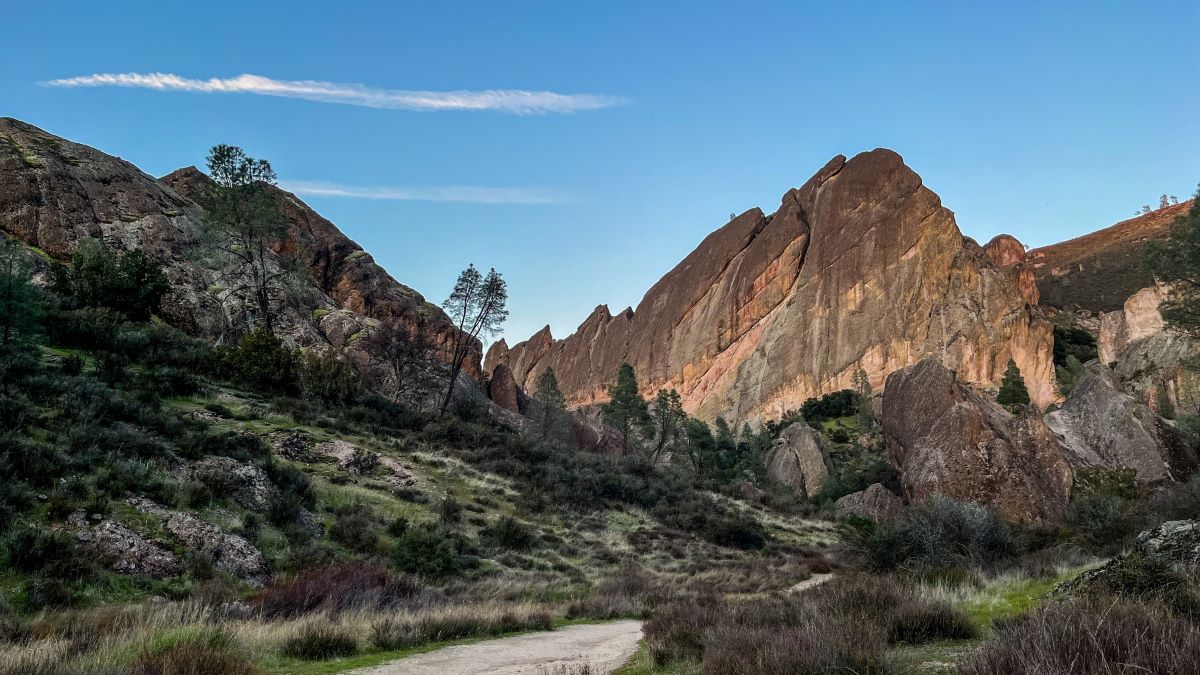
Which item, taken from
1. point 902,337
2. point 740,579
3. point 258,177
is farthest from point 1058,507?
point 902,337

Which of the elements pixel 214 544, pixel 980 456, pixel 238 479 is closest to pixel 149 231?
pixel 238 479

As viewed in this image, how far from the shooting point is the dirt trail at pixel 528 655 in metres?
6.86

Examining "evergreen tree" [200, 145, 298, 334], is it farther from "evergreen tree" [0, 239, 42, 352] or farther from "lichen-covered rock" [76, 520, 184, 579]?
"lichen-covered rock" [76, 520, 184, 579]

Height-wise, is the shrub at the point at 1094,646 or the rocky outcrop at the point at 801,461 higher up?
the shrub at the point at 1094,646

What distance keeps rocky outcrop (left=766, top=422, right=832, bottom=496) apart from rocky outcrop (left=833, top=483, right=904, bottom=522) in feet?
51.9

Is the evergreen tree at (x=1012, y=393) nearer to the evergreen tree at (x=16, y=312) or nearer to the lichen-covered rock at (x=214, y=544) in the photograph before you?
the lichen-covered rock at (x=214, y=544)

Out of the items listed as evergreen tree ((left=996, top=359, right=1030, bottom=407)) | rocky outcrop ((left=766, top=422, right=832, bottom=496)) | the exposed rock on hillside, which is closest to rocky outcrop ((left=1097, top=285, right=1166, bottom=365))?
evergreen tree ((left=996, top=359, right=1030, bottom=407))

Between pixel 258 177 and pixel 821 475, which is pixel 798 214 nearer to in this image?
pixel 821 475

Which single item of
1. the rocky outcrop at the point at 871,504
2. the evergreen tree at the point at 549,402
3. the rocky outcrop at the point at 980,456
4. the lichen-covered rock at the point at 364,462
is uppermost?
the evergreen tree at the point at 549,402

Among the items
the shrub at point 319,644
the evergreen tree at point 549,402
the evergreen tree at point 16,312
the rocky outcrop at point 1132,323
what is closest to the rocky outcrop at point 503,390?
the evergreen tree at point 549,402

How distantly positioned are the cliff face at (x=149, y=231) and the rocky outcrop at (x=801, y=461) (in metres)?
31.7

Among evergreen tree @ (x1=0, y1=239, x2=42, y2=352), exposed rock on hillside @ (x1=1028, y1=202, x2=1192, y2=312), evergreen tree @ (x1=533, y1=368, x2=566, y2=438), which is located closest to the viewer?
evergreen tree @ (x1=0, y1=239, x2=42, y2=352)

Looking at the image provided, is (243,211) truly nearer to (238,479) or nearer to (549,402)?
(238,479)

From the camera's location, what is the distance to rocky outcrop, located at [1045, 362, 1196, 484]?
29234 millimetres
